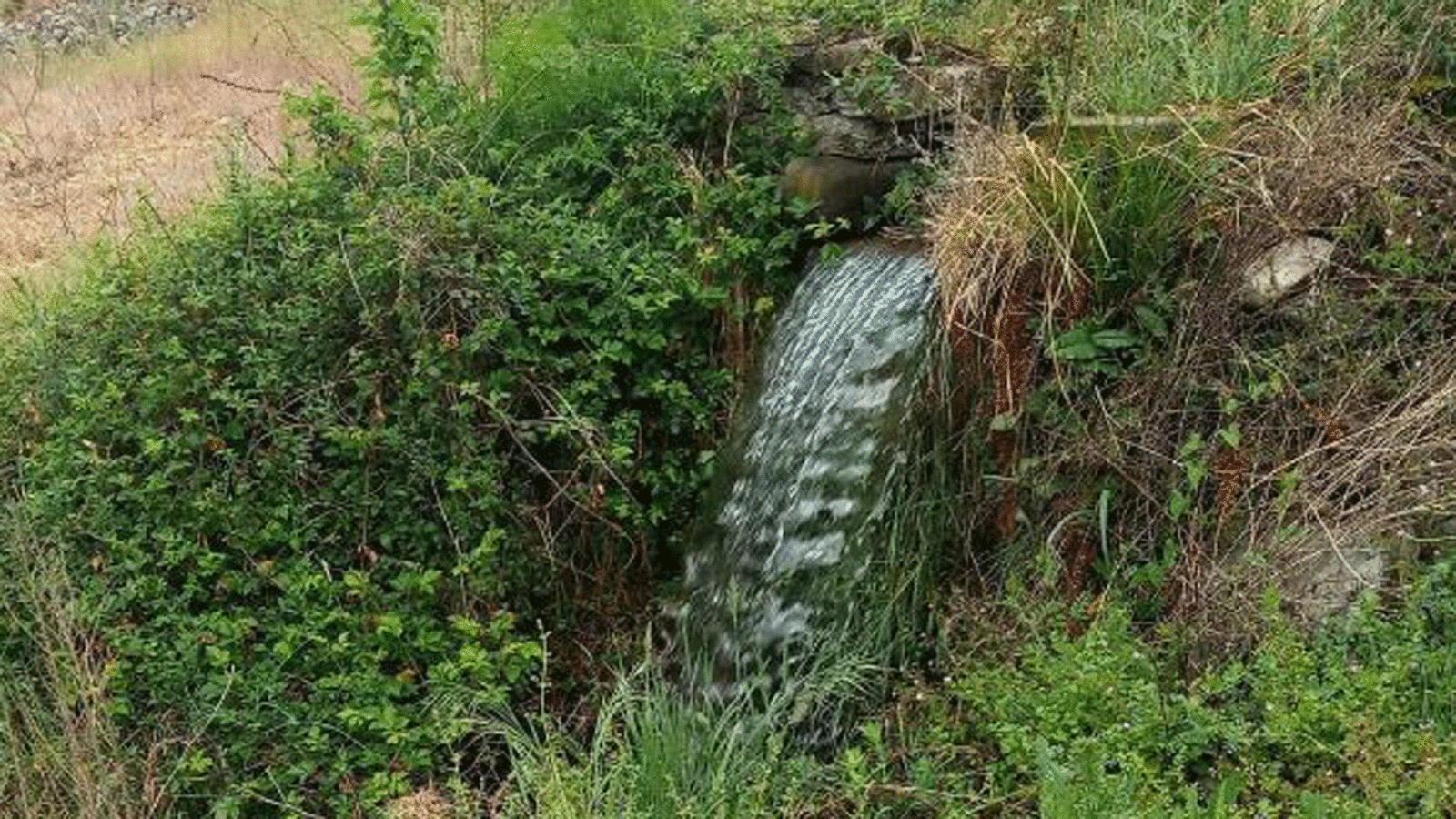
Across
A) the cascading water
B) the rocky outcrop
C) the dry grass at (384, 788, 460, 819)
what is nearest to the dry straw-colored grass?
the cascading water

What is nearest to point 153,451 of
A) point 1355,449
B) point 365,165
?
point 365,165

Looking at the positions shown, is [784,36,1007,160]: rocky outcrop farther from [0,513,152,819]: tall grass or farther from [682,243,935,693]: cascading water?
[0,513,152,819]: tall grass

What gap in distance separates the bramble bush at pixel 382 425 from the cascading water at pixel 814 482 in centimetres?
34

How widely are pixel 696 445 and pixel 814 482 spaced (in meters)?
0.80

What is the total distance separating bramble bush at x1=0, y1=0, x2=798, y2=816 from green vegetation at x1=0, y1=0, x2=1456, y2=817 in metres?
0.02

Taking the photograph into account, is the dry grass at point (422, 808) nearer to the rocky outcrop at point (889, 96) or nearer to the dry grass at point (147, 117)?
the rocky outcrop at point (889, 96)

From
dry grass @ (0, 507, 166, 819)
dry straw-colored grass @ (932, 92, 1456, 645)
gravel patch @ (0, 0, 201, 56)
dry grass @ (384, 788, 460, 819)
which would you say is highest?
dry straw-colored grass @ (932, 92, 1456, 645)

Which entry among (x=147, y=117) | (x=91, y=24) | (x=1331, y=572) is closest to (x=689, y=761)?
(x=1331, y=572)

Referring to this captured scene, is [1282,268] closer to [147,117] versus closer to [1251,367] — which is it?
[1251,367]

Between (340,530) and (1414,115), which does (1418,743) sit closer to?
(1414,115)

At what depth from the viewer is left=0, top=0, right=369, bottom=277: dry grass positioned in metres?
7.71

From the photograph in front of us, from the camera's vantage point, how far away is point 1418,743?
3203 millimetres

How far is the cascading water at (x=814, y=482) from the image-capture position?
176 inches

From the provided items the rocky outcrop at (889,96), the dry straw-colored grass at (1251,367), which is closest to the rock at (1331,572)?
the dry straw-colored grass at (1251,367)
